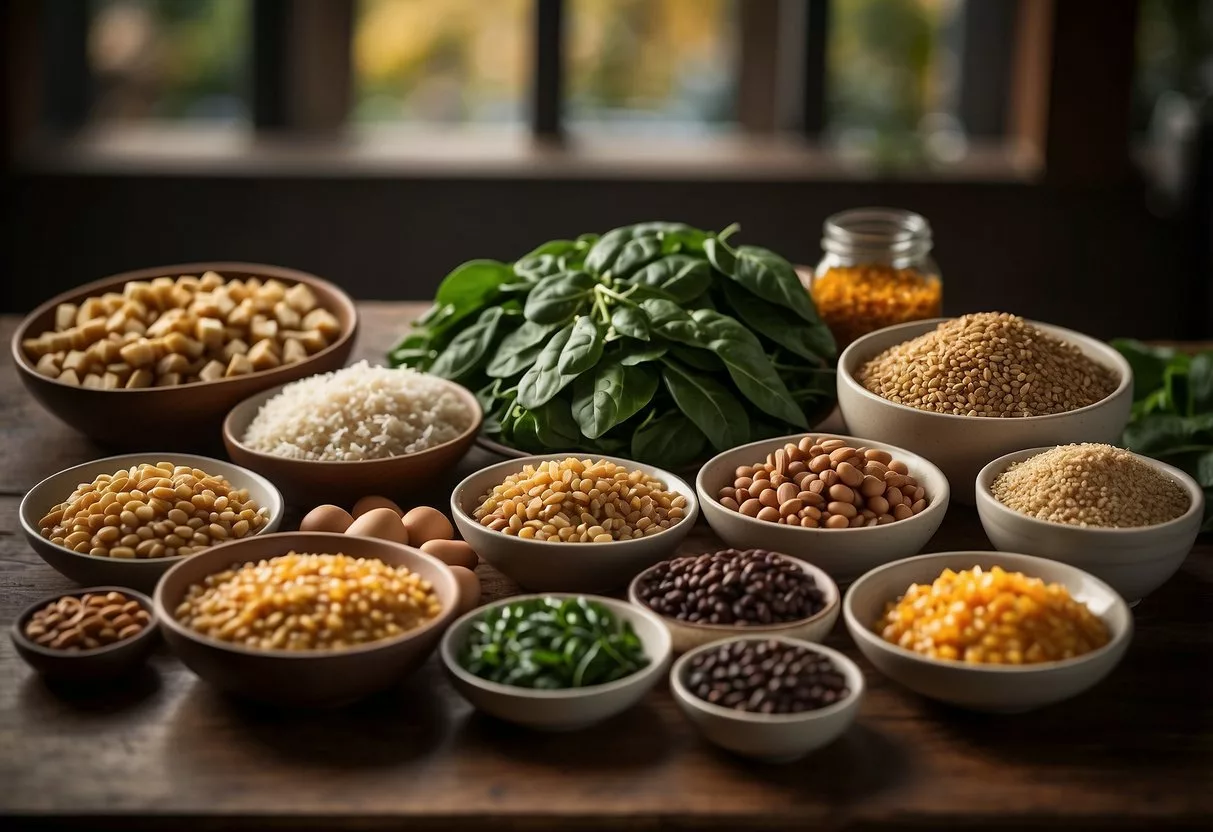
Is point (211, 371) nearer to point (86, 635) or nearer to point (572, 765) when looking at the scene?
point (86, 635)

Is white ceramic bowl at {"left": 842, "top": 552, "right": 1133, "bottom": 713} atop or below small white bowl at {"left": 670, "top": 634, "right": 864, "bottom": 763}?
atop

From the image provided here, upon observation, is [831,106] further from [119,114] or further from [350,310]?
[350,310]

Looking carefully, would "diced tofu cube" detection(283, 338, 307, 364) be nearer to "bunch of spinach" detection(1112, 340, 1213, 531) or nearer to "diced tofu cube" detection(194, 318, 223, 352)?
"diced tofu cube" detection(194, 318, 223, 352)

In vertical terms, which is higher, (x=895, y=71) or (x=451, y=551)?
(x=895, y=71)

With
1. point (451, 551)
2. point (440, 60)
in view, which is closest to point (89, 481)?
point (451, 551)

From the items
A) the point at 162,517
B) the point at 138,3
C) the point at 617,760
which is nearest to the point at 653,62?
the point at 138,3

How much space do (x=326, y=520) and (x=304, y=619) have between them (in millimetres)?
327

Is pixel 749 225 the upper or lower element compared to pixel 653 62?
lower

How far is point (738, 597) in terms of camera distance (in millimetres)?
1509

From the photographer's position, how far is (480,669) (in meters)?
1.40

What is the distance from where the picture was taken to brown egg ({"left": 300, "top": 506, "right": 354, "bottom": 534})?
1720mm

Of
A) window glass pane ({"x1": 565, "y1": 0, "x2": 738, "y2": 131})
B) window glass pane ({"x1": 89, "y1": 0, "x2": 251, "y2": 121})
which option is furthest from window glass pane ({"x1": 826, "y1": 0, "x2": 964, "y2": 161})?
window glass pane ({"x1": 89, "y1": 0, "x2": 251, "y2": 121})

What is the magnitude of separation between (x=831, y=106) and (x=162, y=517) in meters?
3.52

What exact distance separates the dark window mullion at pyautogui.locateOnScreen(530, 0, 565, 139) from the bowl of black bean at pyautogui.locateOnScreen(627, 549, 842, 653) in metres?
2.96
